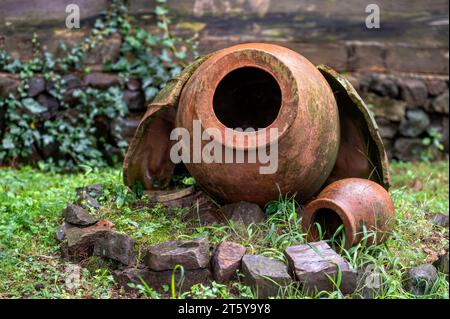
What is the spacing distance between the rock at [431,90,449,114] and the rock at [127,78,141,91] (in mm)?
3453

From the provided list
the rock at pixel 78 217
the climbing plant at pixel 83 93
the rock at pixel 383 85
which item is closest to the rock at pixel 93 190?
the rock at pixel 78 217

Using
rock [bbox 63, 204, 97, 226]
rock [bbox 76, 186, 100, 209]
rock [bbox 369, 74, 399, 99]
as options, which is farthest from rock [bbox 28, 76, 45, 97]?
rock [bbox 369, 74, 399, 99]

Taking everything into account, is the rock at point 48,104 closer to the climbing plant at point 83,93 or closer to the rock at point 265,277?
the climbing plant at point 83,93

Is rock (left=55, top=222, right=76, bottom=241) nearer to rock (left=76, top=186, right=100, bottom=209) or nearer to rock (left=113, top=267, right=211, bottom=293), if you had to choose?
rock (left=76, top=186, right=100, bottom=209)

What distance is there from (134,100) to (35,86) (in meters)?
1.01

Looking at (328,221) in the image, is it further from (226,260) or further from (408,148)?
(408,148)

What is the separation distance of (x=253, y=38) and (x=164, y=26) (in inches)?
38.3

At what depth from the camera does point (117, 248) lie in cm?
405

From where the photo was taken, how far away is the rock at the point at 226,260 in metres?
3.84

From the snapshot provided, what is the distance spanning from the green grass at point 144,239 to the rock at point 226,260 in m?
0.06

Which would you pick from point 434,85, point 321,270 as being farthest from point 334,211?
point 434,85

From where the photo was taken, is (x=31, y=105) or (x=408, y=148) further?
(x=408, y=148)

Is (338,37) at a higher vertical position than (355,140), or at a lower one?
higher
